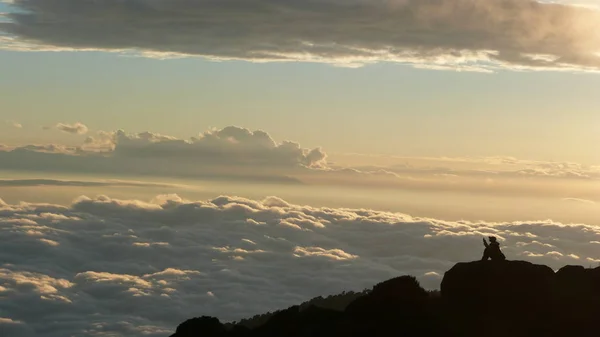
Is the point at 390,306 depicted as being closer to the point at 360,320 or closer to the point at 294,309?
the point at 360,320

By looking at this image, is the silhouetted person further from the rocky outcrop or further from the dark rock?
the dark rock

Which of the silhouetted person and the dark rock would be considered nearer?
the silhouetted person

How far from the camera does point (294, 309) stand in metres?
107

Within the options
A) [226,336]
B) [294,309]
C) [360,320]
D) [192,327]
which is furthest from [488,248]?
[192,327]

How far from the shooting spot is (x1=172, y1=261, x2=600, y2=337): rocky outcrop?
289 ft

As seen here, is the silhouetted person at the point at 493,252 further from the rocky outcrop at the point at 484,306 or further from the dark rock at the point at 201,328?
the dark rock at the point at 201,328

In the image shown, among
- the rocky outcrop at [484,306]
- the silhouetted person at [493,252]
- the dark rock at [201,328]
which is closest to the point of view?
the rocky outcrop at [484,306]

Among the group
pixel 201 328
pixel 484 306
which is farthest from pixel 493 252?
pixel 201 328

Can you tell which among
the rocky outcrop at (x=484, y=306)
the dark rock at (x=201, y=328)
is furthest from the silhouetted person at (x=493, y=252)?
the dark rock at (x=201, y=328)

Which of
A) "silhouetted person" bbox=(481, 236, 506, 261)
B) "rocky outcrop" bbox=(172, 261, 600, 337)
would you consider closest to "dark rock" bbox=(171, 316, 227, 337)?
"rocky outcrop" bbox=(172, 261, 600, 337)

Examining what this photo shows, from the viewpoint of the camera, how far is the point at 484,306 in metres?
91.2

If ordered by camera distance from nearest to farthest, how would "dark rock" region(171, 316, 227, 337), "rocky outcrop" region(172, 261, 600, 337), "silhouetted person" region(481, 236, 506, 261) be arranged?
"rocky outcrop" region(172, 261, 600, 337) → "silhouetted person" region(481, 236, 506, 261) → "dark rock" region(171, 316, 227, 337)

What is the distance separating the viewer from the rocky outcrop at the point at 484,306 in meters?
88.1

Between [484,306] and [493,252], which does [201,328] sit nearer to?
[484,306]
